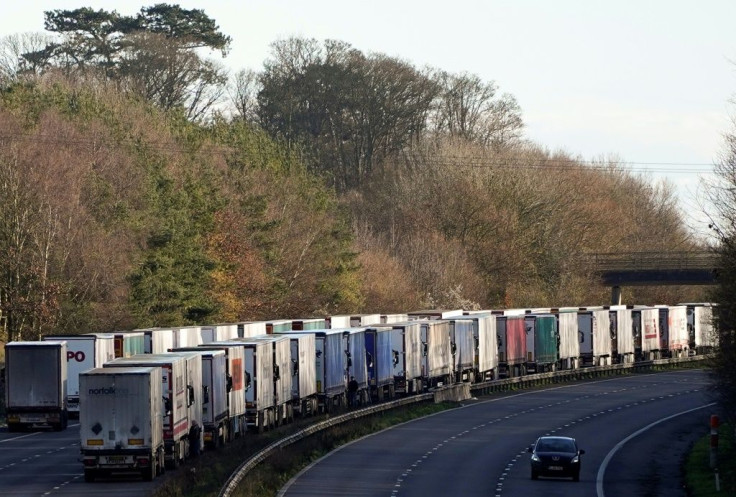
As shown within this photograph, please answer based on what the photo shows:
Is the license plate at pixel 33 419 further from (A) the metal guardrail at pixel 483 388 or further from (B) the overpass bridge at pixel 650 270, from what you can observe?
(B) the overpass bridge at pixel 650 270

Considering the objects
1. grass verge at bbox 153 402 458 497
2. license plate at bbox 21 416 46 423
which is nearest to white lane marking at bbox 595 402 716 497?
grass verge at bbox 153 402 458 497

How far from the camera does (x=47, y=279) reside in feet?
264

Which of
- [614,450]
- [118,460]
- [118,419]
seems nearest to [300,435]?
[614,450]

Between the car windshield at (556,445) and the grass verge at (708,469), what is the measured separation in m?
3.56

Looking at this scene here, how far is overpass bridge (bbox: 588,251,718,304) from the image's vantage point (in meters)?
115

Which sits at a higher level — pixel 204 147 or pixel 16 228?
pixel 204 147

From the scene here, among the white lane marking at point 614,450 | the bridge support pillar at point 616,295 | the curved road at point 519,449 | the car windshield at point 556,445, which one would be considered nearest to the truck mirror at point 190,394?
the curved road at point 519,449

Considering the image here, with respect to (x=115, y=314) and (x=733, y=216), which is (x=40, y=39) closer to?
(x=115, y=314)

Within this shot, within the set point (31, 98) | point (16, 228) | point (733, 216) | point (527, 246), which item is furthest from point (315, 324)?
point (527, 246)

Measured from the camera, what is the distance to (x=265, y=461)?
44156mm

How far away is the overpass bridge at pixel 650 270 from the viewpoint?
115375mm

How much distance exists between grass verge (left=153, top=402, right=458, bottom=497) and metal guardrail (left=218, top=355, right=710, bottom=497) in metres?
0.23

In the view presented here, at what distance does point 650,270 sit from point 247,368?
2798 inches

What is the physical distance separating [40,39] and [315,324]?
56.5 m
